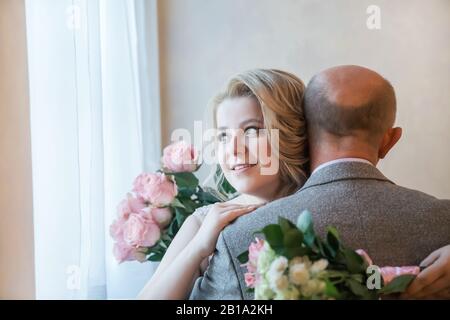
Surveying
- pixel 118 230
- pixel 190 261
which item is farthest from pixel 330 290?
pixel 118 230

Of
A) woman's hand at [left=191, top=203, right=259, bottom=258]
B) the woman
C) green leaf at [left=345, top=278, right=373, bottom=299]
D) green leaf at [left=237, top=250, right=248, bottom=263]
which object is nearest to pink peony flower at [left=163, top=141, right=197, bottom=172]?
the woman

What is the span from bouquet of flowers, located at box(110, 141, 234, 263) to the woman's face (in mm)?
133

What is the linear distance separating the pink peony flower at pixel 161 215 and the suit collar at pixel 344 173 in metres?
0.31

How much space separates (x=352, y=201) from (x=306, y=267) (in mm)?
155

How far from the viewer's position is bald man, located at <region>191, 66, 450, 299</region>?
2.41ft

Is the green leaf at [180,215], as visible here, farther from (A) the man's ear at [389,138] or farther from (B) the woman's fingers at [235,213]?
(A) the man's ear at [389,138]

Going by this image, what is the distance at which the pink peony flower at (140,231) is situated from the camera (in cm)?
96

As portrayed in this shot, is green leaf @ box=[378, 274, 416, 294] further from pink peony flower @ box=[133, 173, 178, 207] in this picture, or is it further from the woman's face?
pink peony flower @ box=[133, 173, 178, 207]

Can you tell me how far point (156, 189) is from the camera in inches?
38.4

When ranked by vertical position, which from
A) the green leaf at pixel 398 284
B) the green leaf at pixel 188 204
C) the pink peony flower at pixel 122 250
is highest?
the green leaf at pixel 188 204

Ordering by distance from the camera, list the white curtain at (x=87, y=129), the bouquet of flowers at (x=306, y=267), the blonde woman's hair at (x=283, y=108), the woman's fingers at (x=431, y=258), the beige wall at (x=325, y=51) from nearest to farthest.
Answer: the bouquet of flowers at (x=306, y=267)
the woman's fingers at (x=431, y=258)
the blonde woman's hair at (x=283, y=108)
the white curtain at (x=87, y=129)
the beige wall at (x=325, y=51)

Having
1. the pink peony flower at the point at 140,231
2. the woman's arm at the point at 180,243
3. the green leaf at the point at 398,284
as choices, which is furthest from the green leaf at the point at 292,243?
the pink peony flower at the point at 140,231
